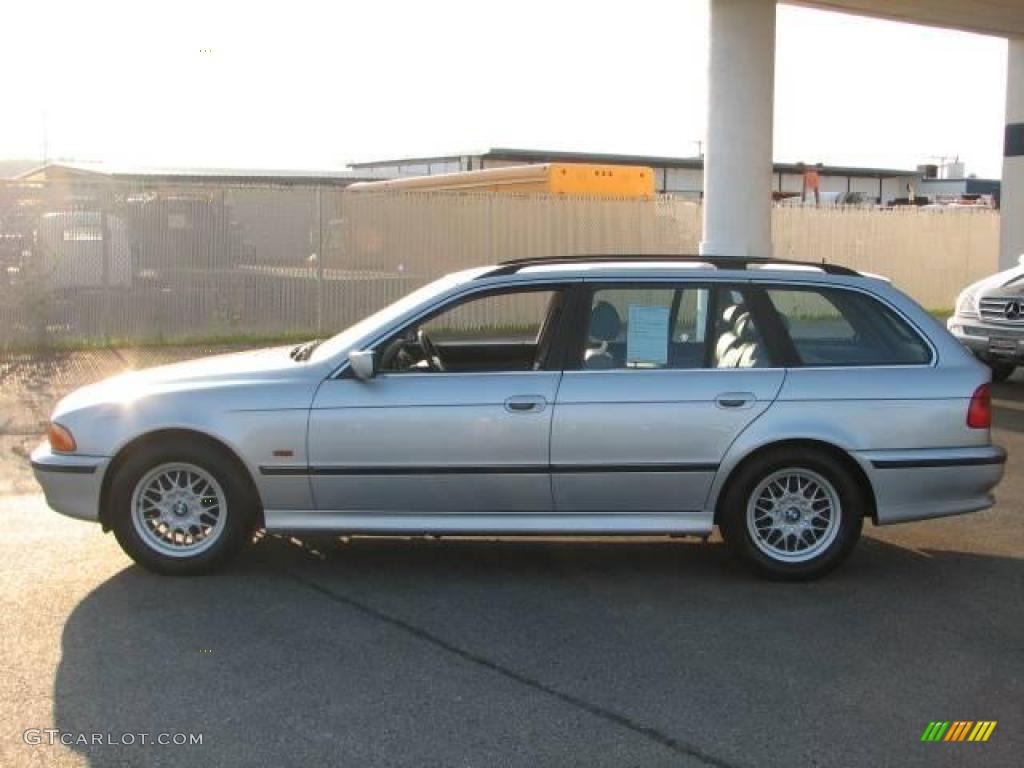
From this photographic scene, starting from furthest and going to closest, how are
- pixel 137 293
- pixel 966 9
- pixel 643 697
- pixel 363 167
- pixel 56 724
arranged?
pixel 363 167 < pixel 966 9 < pixel 137 293 < pixel 643 697 < pixel 56 724

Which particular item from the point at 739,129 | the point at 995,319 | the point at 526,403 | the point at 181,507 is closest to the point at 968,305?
the point at 995,319

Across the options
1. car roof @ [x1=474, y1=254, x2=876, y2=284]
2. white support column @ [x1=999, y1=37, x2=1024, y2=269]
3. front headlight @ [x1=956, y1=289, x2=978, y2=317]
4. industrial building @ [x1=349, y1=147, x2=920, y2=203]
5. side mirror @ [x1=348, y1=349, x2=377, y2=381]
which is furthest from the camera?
industrial building @ [x1=349, y1=147, x2=920, y2=203]

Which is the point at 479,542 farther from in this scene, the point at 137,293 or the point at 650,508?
the point at 137,293

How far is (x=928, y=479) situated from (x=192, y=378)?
378 cm

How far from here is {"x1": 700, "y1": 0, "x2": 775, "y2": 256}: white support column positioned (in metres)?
14.4

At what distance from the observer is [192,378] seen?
5.88 metres

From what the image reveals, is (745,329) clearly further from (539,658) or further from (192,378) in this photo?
(192,378)

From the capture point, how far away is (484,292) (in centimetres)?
600

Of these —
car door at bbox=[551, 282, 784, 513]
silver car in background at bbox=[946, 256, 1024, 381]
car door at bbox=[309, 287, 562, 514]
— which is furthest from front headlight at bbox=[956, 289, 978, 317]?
car door at bbox=[309, 287, 562, 514]

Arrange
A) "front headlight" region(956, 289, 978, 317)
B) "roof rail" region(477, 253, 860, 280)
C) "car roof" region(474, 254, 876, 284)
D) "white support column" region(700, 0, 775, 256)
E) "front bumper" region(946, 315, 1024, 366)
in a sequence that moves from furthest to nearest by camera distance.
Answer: "white support column" region(700, 0, 775, 256) < "front headlight" region(956, 289, 978, 317) < "front bumper" region(946, 315, 1024, 366) < "roof rail" region(477, 253, 860, 280) < "car roof" region(474, 254, 876, 284)

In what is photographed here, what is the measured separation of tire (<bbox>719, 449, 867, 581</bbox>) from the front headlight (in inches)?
318

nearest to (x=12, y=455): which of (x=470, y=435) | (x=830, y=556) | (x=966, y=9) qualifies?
(x=470, y=435)

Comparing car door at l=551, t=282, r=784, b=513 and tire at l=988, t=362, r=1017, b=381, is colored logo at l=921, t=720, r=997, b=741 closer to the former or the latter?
car door at l=551, t=282, r=784, b=513

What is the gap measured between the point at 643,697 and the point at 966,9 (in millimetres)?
15132
